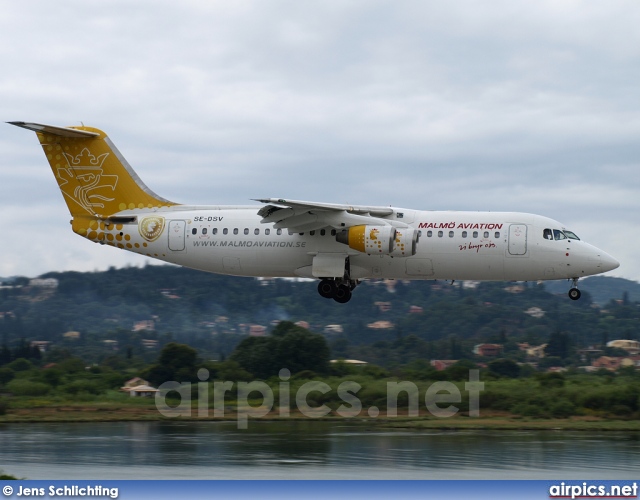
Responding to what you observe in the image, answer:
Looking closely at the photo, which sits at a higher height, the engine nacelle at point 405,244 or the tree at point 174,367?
the engine nacelle at point 405,244

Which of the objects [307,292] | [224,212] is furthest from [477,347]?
[224,212]

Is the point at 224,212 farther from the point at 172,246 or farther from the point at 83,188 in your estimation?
the point at 83,188

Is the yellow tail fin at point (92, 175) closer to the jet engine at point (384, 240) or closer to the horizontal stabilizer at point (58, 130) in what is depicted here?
the horizontal stabilizer at point (58, 130)

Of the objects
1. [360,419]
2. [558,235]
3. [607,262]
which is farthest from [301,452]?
[607,262]

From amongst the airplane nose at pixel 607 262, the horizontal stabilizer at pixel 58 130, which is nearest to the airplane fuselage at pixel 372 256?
the airplane nose at pixel 607 262

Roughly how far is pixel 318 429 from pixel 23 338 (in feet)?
105

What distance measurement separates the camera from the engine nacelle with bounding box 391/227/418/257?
39.2 m

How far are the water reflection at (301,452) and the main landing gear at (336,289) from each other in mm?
5502

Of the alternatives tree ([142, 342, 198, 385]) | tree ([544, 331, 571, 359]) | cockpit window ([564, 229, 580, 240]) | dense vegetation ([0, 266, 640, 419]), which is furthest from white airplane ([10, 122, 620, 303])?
tree ([544, 331, 571, 359])

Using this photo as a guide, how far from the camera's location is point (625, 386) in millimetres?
52906

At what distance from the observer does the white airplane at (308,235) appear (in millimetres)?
40031

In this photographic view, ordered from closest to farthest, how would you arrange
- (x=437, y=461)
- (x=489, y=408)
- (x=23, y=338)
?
1. (x=437, y=461)
2. (x=489, y=408)
3. (x=23, y=338)

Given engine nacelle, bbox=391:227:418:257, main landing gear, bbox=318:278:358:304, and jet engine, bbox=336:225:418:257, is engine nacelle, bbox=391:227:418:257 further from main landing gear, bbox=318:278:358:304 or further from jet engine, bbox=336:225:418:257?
main landing gear, bbox=318:278:358:304

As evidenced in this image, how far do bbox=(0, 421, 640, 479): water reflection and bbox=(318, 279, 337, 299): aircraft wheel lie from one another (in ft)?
18.3
